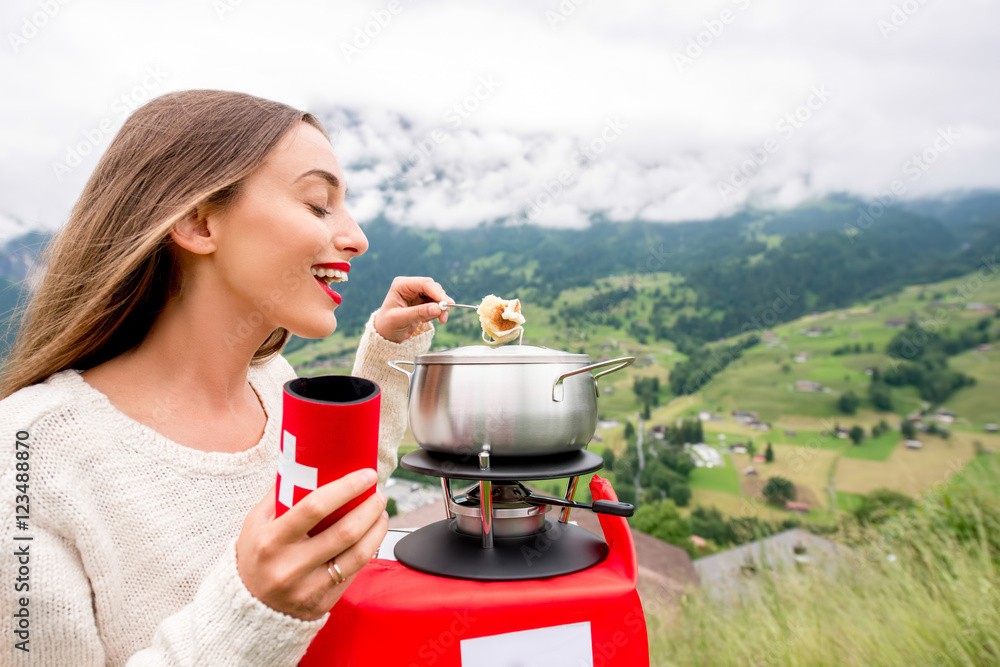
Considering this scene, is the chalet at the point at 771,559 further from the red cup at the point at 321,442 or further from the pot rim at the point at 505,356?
the red cup at the point at 321,442

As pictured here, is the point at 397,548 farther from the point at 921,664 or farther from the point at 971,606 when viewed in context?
the point at 971,606

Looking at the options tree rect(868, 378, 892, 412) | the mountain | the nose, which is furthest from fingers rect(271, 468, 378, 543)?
tree rect(868, 378, 892, 412)

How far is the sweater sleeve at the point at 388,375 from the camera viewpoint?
99.7 inches

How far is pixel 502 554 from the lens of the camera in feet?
5.50

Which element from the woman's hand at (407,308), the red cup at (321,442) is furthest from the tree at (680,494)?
the red cup at (321,442)

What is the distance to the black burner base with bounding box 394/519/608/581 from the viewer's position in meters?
1.57

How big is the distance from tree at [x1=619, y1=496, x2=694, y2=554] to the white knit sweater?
33.8 metres

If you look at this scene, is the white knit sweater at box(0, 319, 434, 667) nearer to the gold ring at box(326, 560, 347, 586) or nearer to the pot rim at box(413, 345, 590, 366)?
the gold ring at box(326, 560, 347, 586)

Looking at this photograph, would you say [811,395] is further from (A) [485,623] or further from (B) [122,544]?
(B) [122,544]

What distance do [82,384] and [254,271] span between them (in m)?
0.65

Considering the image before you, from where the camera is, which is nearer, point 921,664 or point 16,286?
point 16,286

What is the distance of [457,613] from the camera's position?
1.45 metres

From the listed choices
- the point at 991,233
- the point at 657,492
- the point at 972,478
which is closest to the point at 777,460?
the point at 657,492

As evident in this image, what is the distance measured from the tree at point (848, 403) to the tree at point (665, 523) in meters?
29.5
